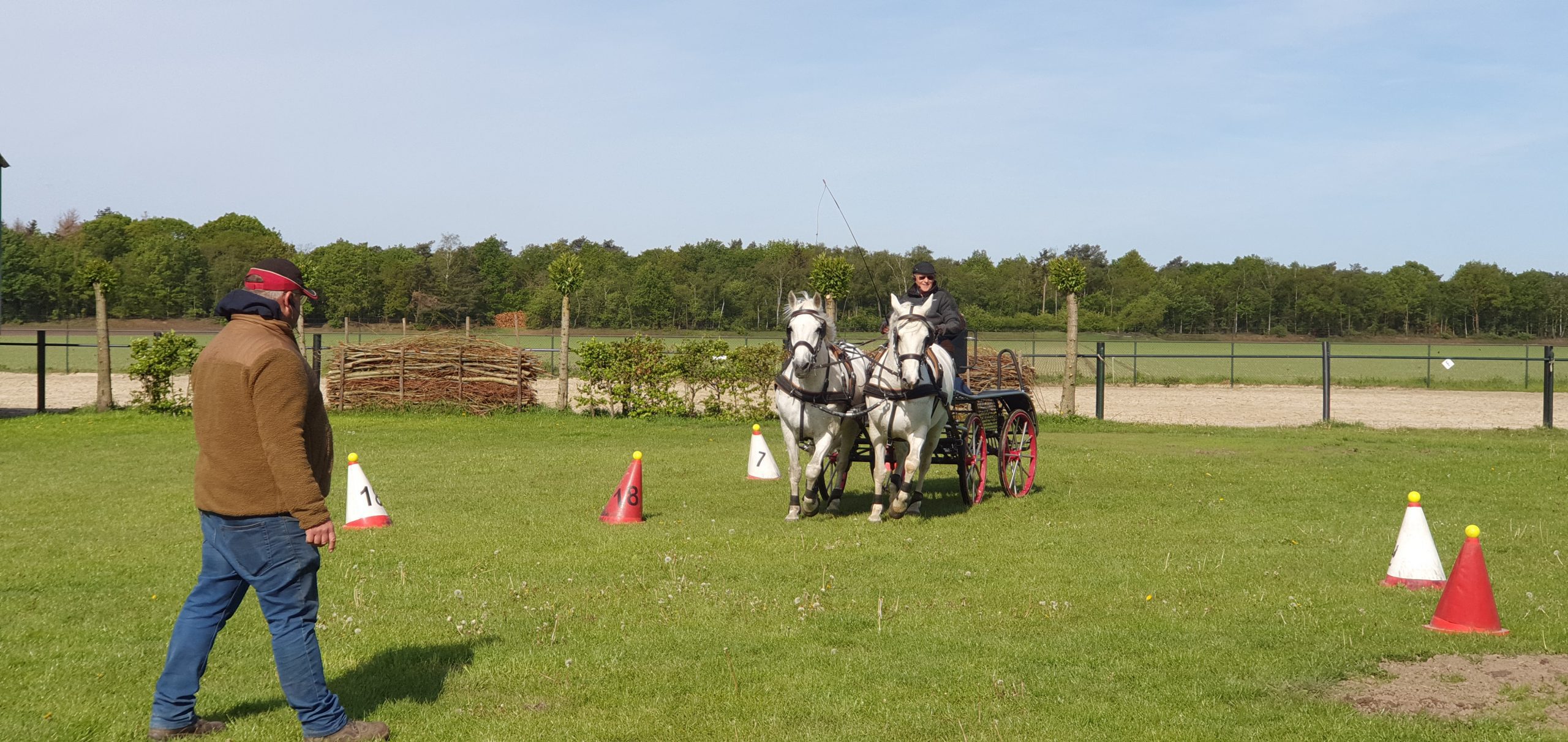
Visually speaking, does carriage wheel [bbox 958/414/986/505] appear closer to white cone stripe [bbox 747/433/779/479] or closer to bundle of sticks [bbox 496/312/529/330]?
white cone stripe [bbox 747/433/779/479]

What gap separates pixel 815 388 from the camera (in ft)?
36.4

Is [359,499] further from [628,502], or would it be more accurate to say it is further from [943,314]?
[943,314]

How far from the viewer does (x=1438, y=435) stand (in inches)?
852

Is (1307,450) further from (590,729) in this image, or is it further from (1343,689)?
(590,729)

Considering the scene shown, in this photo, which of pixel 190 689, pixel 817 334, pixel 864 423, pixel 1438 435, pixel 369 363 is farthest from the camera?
pixel 369 363

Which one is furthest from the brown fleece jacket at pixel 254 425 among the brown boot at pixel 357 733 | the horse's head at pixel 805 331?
the horse's head at pixel 805 331

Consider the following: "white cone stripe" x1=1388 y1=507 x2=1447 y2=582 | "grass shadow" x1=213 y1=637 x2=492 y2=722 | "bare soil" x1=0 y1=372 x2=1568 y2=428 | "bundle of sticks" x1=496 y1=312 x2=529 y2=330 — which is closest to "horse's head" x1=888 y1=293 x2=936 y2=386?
"white cone stripe" x1=1388 y1=507 x2=1447 y2=582

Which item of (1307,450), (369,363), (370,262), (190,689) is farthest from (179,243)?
(190,689)

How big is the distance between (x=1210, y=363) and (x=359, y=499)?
213 ft

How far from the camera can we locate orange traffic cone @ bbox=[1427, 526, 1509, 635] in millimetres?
6816

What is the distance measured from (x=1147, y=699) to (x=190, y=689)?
4.33m

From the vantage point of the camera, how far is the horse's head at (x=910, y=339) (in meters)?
10.9

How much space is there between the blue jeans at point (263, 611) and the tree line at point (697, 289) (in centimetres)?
4856

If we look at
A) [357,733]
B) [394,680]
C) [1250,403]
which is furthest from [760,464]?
[1250,403]
